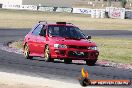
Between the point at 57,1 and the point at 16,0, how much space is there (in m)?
15.7

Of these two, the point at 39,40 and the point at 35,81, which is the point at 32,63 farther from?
the point at 35,81

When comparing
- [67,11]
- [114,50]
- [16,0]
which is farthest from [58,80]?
[16,0]

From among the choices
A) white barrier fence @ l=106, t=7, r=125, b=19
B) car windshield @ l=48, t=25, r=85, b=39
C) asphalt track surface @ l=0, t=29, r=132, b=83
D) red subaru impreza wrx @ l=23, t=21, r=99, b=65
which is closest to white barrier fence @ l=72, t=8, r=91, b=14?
white barrier fence @ l=106, t=7, r=125, b=19

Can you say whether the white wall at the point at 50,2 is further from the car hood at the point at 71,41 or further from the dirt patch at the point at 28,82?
the dirt patch at the point at 28,82

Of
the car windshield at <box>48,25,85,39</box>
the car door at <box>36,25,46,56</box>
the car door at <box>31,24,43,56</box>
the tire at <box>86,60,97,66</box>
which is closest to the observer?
the tire at <box>86,60,97,66</box>

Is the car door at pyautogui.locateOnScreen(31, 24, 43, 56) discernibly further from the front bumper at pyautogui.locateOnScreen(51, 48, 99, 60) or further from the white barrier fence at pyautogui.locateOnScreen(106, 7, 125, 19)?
the white barrier fence at pyautogui.locateOnScreen(106, 7, 125, 19)

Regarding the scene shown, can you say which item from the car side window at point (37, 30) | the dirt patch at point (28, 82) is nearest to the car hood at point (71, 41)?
the car side window at point (37, 30)

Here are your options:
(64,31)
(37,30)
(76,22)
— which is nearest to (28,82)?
(64,31)

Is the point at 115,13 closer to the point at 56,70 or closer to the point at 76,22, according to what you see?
the point at 76,22

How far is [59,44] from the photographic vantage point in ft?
65.3

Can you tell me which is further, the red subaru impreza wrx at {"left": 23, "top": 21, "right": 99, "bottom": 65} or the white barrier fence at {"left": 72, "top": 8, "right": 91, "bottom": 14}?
the white barrier fence at {"left": 72, "top": 8, "right": 91, "bottom": 14}

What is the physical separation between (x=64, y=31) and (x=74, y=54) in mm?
1725

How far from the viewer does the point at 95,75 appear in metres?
16.7

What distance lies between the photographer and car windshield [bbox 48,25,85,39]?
20.9 meters
